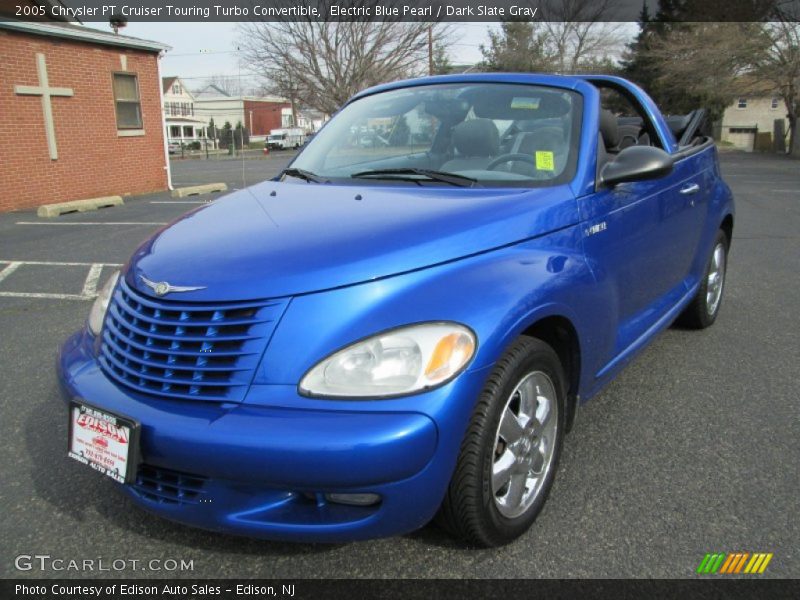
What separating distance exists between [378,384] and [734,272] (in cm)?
590

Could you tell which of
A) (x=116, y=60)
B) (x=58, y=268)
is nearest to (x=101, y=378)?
(x=58, y=268)

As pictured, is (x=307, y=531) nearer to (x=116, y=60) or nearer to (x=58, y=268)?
(x=58, y=268)

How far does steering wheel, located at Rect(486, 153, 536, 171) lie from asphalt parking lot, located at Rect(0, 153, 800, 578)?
4.23ft

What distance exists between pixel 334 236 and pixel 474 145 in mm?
1136

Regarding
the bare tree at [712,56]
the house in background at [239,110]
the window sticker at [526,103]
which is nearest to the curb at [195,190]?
the window sticker at [526,103]

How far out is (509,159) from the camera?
295cm

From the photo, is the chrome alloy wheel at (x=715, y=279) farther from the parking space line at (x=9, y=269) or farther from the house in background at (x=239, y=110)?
the house in background at (x=239, y=110)

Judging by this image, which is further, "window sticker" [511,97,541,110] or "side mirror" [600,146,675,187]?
"window sticker" [511,97,541,110]

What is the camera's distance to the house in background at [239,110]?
66.7 m

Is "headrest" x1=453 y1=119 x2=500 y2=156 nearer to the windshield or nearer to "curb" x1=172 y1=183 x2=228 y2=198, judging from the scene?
the windshield

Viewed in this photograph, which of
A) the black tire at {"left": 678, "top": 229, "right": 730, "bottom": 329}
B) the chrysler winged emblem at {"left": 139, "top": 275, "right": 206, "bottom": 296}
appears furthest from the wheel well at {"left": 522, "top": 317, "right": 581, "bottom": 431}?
the black tire at {"left": 678, "top": 229, "right": 730, "bottom": 329}

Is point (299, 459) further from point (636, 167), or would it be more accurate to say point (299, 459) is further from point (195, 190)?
point (195, 190)

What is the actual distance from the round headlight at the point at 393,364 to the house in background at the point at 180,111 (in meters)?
68.9

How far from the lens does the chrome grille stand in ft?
6.38
